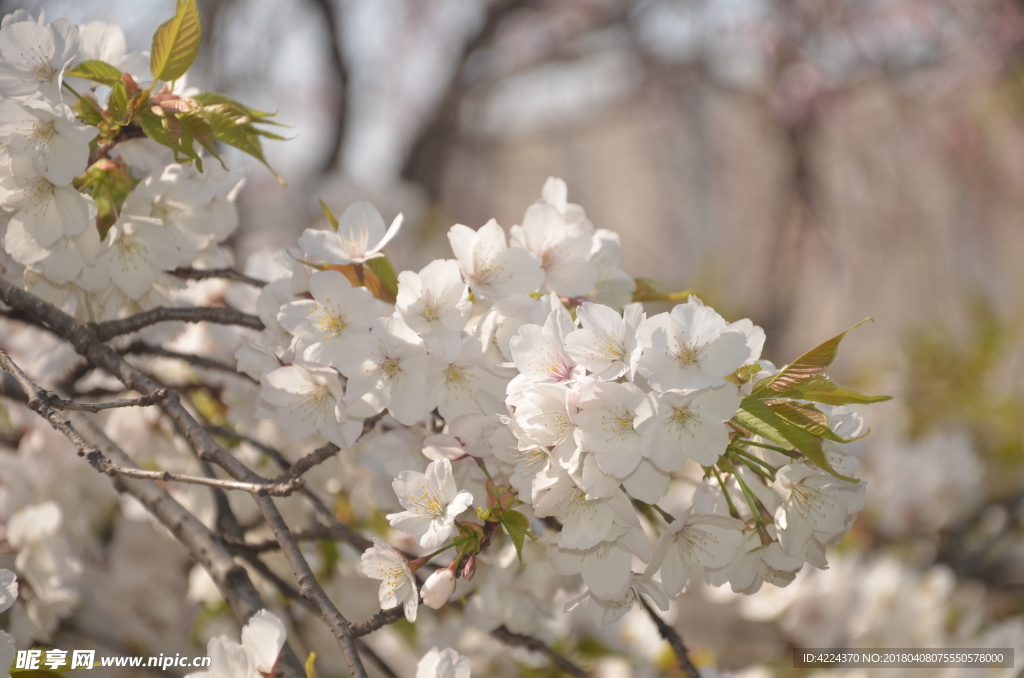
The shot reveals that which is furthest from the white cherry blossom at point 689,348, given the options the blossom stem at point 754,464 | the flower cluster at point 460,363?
the blossom stem at point 754,464

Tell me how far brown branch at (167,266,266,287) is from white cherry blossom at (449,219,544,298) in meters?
0.23

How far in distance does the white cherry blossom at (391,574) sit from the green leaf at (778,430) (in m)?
0.31

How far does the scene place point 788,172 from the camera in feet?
11.9

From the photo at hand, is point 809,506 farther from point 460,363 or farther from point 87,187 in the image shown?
point 87,187

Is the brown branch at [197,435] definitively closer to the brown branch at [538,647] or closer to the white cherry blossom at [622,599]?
the white cherry blossom at [622,599]

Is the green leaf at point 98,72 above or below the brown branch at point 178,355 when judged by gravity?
above

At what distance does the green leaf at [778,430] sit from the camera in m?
0.55

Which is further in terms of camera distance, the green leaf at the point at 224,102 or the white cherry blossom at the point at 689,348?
the green leaf at the point at 224,102

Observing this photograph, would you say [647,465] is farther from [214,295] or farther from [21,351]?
[21,351]

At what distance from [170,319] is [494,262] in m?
0.32

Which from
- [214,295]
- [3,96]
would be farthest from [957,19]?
[3,96]

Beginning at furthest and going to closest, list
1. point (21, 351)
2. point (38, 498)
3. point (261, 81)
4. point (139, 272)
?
point (261, 81) → point (21, 351) → point (38, 498) → point (139, 272)

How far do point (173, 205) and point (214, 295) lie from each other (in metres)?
0.27

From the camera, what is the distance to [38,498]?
1.01 m
